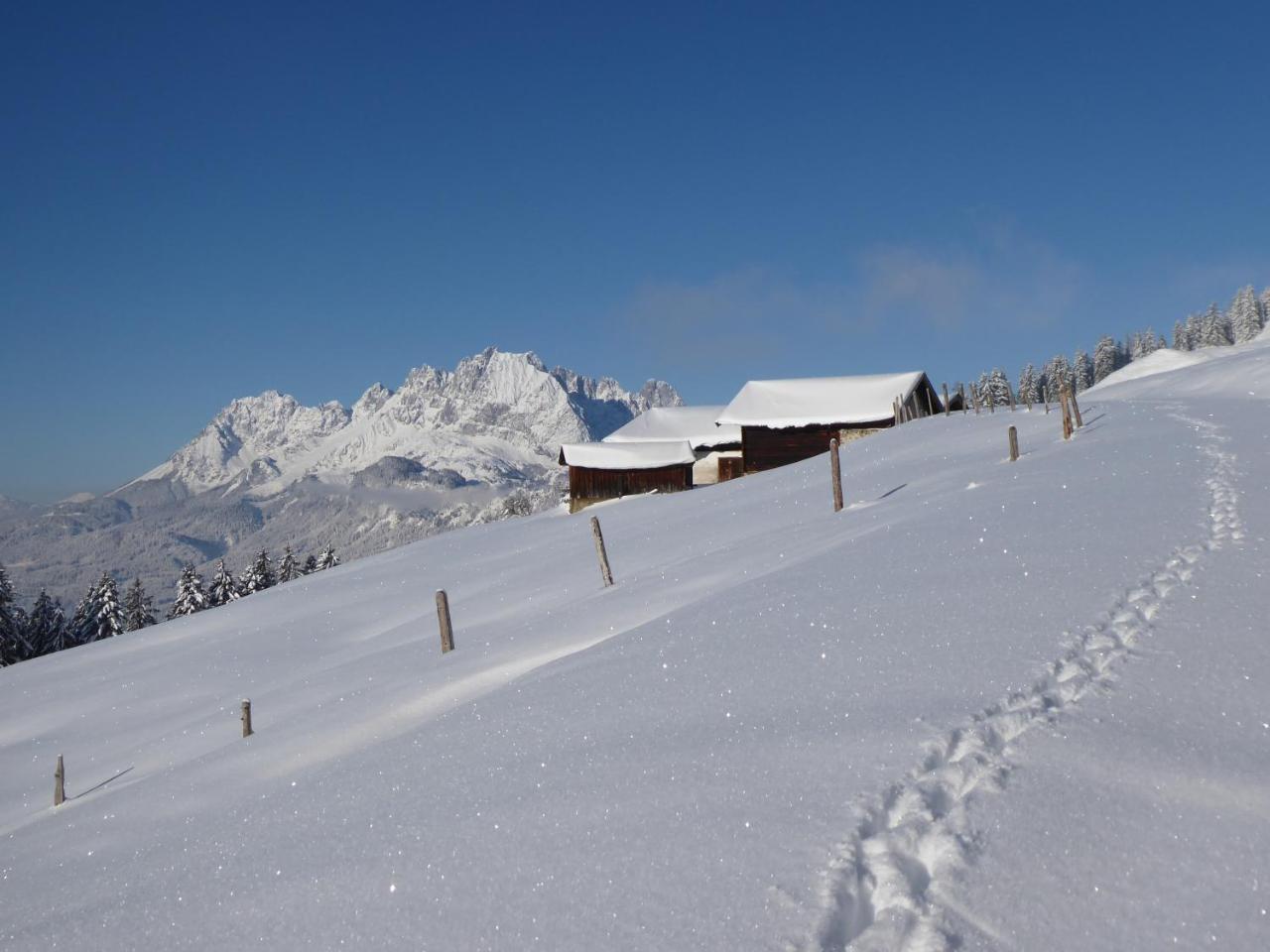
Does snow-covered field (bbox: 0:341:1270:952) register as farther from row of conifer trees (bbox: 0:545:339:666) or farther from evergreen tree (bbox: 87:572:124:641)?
evergreen tree (bbox: 87:572:124:641)

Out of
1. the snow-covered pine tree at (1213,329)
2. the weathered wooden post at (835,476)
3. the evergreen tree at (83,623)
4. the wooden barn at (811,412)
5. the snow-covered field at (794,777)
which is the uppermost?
the snow-covered pine tree at (1213,329)

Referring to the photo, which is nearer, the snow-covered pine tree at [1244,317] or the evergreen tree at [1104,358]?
the snow-covered pine tree at [1244,317]

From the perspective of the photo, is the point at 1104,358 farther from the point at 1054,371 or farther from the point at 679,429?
the point at 679,429

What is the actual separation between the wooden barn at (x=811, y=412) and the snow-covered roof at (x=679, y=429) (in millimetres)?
4695

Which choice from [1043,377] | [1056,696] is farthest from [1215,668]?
[1043,377]

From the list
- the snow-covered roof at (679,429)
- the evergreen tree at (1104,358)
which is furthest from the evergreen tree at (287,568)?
the evergreen tree at (1104,358)

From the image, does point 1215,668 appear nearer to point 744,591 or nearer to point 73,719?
point 744,591

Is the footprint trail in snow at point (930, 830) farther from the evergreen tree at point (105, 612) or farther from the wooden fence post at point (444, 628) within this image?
the evergreen tree at point (105, 612)

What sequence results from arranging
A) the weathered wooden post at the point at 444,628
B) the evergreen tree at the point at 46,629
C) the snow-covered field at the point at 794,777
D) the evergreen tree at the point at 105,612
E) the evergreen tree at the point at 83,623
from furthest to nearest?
1. the evergreen tree at the point at 83,623
2. the evergreen tree at the point at 105,612
3. the evergreen tree at the point at 46,629
4. the weathered wooden post at the point at 444,628
5. the snow-covered field at the point at 794,777

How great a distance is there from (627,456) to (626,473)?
3.56 ft

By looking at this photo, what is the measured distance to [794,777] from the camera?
202 inches

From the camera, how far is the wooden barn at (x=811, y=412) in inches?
1838

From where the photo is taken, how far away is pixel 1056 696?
19.3 ft

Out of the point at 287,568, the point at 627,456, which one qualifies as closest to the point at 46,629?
the point at 287,568
